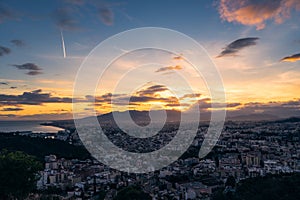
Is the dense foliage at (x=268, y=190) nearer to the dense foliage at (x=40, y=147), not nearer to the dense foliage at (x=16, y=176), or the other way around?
the dense foliage at (x=16, y=176)

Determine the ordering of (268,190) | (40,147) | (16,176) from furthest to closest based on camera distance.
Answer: (40,147)
(268,190)
(16,176)

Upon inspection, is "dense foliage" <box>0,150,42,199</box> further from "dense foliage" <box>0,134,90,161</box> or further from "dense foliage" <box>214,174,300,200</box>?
"dense foliage" <box>0,134,90,161</box>

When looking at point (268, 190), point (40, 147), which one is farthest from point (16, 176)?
point (40, 147)

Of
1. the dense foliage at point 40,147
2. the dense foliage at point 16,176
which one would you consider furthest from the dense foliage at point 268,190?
the dense foliage at point 40,147

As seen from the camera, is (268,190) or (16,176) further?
(268,190)

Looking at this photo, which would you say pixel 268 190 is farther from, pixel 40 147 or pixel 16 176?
pixel 40 147

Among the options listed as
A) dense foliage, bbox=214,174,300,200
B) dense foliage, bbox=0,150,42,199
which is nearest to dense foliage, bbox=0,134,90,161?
dense foliage, bbox=214,174,300,200

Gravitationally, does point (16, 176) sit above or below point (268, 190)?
above

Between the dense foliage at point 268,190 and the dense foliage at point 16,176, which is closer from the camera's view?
the dense foliage at point 16,176

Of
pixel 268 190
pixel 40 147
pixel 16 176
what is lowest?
pixel 268 190

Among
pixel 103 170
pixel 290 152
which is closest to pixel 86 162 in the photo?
pixel 103 170

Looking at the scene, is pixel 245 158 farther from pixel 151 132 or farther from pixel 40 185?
pixel 40 185
